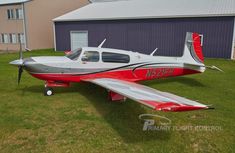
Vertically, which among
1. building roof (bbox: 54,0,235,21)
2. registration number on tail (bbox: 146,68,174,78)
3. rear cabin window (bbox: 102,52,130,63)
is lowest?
registration number on tail (bbox: 146,68,174,78)

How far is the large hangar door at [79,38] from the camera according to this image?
25.9 meters

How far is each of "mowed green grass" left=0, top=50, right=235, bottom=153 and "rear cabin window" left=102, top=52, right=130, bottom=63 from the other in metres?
1.36

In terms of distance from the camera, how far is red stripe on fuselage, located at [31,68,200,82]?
8117mm

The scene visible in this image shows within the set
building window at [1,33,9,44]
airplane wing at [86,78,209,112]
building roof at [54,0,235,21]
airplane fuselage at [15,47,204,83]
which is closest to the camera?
airplane wing at [86,78,209,112]

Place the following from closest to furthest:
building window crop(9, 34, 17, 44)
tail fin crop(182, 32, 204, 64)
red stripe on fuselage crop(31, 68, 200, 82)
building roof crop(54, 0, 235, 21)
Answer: red stripe on fuselage crop(31, 68, 200, 82) → tail fin crop(182, 32, 204, 64) → building roof crop(54, 0, 235, 21) → building window crop(9, 34, 17, 44)

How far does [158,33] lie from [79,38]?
971 centimetres

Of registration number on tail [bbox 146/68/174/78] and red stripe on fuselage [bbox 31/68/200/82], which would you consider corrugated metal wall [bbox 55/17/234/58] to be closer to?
red stripe on fuselage [bbox 31/68/200/82]

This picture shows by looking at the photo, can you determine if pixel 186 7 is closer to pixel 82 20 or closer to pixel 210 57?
pixel 210 57

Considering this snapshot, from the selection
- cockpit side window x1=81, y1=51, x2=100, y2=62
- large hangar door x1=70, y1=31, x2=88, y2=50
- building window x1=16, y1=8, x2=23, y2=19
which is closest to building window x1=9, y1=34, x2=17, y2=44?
building window x1=16, y1=8, x2=23, y2=19

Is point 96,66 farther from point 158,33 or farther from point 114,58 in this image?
point 158,33

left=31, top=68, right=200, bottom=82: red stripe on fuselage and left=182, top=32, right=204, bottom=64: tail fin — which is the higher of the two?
left=182, top=32, right=204, bottom=64: tail fin

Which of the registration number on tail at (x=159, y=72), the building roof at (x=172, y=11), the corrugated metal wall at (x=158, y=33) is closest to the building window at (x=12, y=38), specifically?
the corrugated metal wall at (x=158, y=33)

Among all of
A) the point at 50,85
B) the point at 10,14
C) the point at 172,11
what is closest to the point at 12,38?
the point at 10,14

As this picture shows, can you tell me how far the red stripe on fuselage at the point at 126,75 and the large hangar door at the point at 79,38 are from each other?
17.9m
